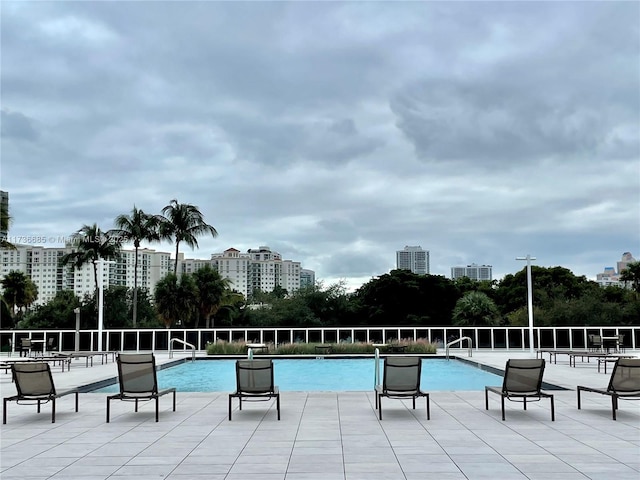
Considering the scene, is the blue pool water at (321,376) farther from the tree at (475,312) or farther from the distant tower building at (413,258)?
the distant tower building at (413,258)

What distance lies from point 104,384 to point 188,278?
74.7 ft

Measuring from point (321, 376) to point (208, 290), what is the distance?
19683 mm

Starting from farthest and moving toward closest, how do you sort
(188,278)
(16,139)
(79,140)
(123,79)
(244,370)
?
1. (188,278)
2. (79,140)
3. (16,139)
4. (123,79)
5. (244,370)

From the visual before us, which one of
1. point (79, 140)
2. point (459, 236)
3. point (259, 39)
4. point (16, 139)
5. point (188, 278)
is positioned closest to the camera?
point (259, 39)

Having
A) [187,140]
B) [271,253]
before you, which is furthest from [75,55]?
[271,253]

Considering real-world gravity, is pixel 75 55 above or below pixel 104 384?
above

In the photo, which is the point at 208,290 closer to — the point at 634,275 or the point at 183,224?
the point at 183,224

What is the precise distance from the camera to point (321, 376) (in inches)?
691

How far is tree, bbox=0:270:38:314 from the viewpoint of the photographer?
48.8 m

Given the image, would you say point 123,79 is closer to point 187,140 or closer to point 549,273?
point 187,140

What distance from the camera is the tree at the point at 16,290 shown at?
48812mm

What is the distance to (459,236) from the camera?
44.8 metres

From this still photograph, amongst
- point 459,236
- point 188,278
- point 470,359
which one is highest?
point 459,236

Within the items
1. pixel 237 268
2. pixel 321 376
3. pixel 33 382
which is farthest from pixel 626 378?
pixel 237 268
